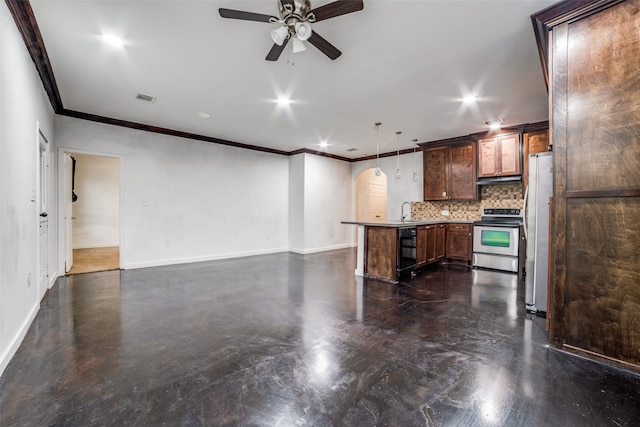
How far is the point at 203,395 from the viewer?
1.72 m

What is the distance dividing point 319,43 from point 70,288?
14.8 ft

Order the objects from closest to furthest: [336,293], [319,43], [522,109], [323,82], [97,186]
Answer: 1. [319,43]
2. [323,82]
3. [336,293]
4. [522,109]
5. [97,186]

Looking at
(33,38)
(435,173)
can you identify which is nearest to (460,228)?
(435,173)

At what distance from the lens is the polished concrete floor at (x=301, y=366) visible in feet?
5.14

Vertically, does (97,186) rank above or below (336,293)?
above

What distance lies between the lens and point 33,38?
2.59 meters

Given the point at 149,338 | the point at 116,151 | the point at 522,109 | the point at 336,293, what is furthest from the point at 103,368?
the point at 522,109

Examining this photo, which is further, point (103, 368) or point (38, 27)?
point (38, 27)

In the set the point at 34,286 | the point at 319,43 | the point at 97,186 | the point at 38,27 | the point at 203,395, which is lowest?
the point at 203,395

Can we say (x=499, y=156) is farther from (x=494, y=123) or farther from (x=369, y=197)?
(x=369, y=197)

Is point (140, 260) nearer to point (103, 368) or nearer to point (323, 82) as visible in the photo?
point (103, 368)

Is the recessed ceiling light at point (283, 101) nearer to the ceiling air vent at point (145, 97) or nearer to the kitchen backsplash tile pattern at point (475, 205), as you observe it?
the ceiling air vent at point (145, 97)

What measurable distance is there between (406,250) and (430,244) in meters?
0.76

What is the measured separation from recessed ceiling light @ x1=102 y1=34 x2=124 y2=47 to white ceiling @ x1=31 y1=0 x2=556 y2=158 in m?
0.08
